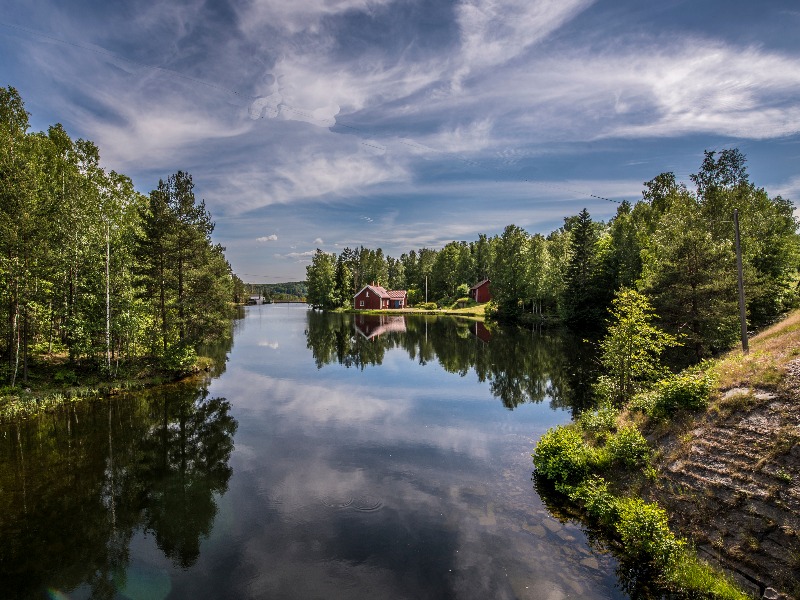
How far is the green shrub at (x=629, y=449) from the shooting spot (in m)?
12.1

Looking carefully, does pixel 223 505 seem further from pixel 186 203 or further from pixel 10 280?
pixel 186 203

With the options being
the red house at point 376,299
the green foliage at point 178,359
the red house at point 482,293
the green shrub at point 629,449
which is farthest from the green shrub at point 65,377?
the red house at point 482,293

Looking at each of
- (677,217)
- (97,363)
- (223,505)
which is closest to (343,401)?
(223,505)

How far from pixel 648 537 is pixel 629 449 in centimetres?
288

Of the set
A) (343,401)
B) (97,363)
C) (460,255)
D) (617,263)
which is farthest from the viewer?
(460,255)

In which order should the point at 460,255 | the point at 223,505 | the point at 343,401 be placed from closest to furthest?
the point at 223,505 < the point at 343,401 < the point at 460,255

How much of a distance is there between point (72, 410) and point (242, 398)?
8.60 meters

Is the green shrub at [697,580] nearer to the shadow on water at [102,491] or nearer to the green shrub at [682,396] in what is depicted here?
the green shrub at [682,396]

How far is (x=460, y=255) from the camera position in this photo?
4444 inches

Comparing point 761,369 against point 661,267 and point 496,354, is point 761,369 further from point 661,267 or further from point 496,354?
point 496,354

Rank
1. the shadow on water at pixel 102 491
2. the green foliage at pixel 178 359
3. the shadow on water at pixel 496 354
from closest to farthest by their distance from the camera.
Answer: the shadow on water at pixel 102 491
the shadow on water at pixel 496 354
the green foliage at pixel 178 359

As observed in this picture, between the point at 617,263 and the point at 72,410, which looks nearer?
the point at 72,410

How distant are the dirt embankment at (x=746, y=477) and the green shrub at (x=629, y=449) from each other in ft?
1.42

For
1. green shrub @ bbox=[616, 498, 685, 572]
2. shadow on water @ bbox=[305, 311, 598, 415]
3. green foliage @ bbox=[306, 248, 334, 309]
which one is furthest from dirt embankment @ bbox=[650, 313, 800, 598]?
green foliage @ bbox=[306, 248, 334, 309]
